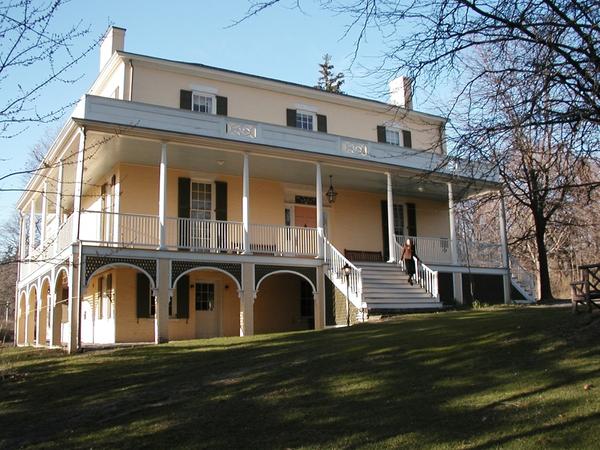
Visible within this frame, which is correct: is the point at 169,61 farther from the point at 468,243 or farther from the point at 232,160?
the point at 468,243

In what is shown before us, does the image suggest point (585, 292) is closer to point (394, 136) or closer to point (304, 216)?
point (304, 216)

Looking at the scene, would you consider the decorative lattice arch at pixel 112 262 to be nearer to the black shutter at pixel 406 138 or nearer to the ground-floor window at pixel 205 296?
the ground-floor window at pixel 205 296

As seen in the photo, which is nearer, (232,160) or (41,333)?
(232,160)

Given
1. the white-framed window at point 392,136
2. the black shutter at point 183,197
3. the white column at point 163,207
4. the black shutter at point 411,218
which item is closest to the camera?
the white column at point 163,207

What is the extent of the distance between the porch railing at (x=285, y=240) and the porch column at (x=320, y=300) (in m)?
0.70

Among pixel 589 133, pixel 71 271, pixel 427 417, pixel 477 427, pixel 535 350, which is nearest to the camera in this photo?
pixel 477 427

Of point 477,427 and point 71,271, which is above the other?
point 71,271

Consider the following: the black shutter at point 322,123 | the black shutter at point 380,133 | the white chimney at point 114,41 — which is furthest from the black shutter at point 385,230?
the white chimney at point 114,41

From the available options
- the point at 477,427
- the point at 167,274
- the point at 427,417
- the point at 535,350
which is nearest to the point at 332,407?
the point at 427,417

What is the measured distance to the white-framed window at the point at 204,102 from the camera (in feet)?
69.0

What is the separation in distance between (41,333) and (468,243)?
14798mm

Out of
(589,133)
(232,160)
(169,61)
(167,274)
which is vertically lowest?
(167,274)

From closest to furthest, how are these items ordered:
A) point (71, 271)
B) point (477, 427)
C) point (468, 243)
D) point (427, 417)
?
point (477, 427) → point (427, 417) → point (71, 271) → point (468, 243)

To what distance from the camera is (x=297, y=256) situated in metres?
19.4
